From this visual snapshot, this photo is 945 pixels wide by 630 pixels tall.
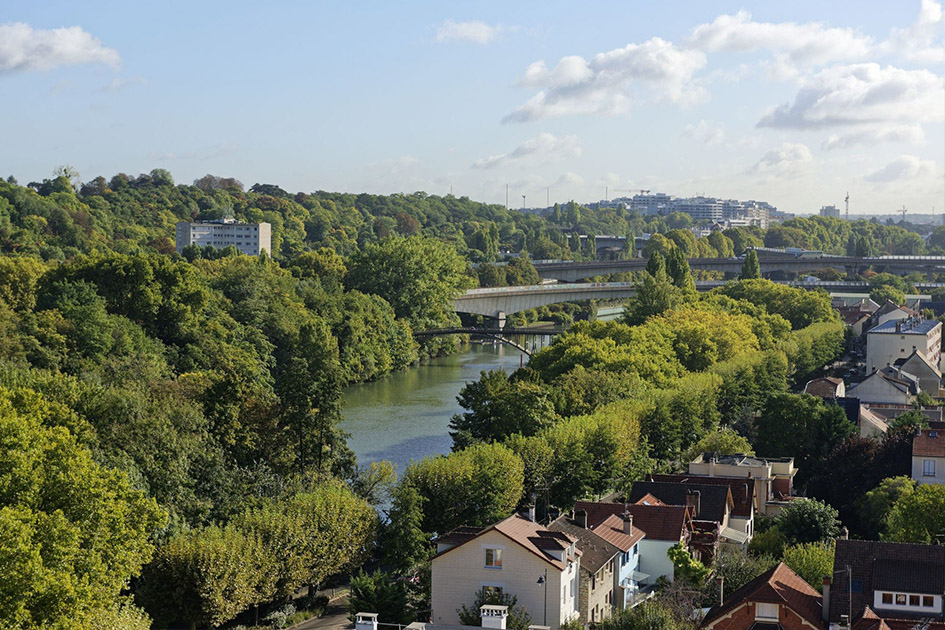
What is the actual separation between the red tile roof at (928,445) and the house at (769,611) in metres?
16.0

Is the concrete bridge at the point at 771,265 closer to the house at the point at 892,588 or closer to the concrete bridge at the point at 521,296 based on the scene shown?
the concrete bridge at the point at 521,296

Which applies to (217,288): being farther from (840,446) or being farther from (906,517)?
(906,517)

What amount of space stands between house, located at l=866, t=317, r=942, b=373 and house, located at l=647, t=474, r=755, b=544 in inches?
1192

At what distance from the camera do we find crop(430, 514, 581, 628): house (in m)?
23.3

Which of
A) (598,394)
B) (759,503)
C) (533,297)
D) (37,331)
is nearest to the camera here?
(759,503)

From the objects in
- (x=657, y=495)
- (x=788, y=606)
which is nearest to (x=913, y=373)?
(x=657, y=495)

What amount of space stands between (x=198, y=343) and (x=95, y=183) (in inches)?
3157

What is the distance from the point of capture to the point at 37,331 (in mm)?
49625

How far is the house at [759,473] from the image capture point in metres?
35.6

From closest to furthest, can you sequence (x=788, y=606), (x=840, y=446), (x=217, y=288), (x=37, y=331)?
(x=788, y=606) < (x=840, y=446) < (x=37, y=331) < (x=217, y=288)

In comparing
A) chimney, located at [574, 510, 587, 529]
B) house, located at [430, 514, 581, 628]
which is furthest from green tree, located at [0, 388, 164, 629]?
chimney, located at [574, 510, 587, 529]

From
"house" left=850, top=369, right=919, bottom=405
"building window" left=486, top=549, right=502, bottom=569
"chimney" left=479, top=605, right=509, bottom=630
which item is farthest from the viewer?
"house" left=850, top=369, right=919, bottom=405

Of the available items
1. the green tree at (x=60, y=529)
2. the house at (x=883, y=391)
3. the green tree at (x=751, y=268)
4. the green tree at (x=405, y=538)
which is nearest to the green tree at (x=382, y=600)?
the green tree at (x=405, y=538)

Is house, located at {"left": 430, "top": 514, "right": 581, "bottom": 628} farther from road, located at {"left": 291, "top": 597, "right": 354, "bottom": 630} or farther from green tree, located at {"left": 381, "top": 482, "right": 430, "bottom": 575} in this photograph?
green tree, located at {"left": 381, "top": 482, "right": 430, "bottom": 575}
